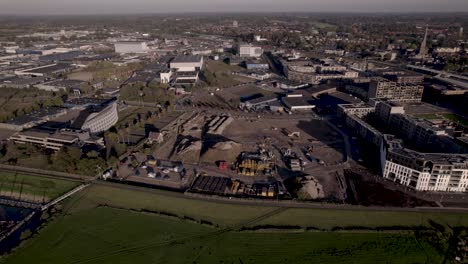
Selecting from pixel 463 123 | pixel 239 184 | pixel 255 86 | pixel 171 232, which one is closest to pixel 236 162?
pixel 239 184

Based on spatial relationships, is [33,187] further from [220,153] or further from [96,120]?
[220,153]

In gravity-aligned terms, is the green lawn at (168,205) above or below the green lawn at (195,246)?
above

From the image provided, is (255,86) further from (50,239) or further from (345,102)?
(50,239)

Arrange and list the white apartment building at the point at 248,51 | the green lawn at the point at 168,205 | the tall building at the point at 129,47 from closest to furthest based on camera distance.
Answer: the green lawn at the point at 168,205 → the white apartment building at the point at 248,51 → the tall building at the point at 129,47

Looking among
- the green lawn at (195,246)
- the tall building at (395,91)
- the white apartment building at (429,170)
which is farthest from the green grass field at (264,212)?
the tall building at (395,91)

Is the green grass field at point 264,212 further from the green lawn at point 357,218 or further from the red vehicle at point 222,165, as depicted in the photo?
the red vehicle at point 222,165

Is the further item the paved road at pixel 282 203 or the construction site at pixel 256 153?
the construction site at pixel 256 153

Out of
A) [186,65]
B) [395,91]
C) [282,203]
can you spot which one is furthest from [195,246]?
[186,65]
